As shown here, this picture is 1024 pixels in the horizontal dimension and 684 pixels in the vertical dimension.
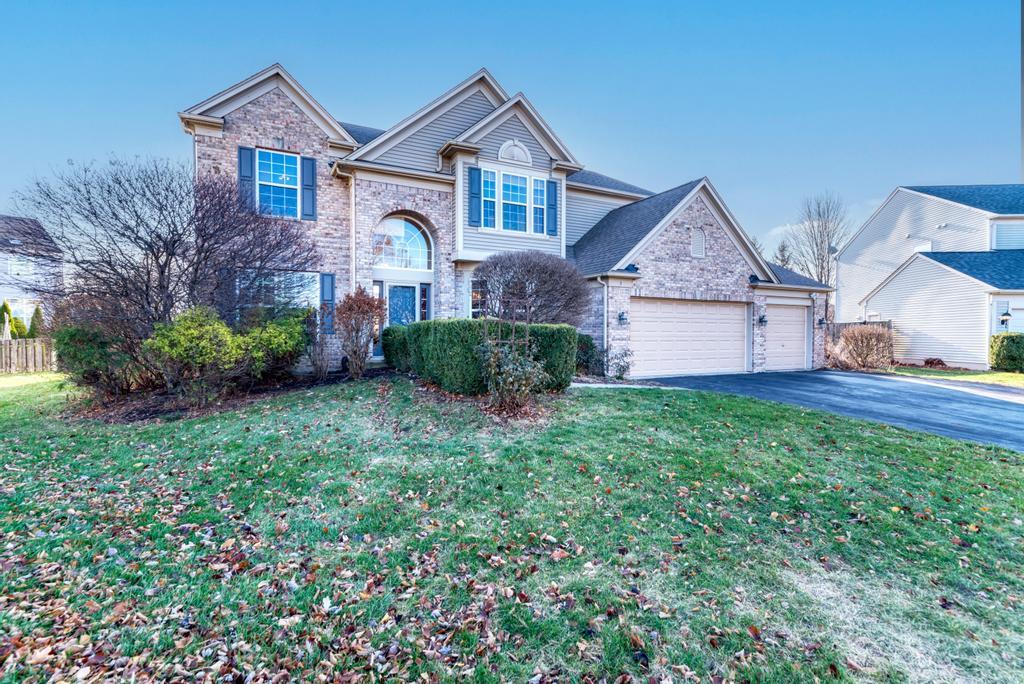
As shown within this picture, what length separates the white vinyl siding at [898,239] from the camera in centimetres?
2177

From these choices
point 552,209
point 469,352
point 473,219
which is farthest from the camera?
point 552,209

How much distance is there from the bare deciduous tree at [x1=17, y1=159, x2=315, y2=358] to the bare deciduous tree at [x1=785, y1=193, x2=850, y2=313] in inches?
1489

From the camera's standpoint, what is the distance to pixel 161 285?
330 inches

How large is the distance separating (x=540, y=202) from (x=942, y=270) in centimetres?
1847

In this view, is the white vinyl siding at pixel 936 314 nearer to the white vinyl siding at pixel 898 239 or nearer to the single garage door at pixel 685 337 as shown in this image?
the white vinyl siding at pixel 898 239

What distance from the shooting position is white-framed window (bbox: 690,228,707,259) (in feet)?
44.2

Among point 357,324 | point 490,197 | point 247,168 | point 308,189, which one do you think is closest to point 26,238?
point 247,168

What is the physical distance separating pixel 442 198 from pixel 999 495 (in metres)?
13.2

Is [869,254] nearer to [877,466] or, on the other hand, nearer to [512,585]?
[877,466]

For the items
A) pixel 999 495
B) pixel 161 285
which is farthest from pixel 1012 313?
pixel 161 285

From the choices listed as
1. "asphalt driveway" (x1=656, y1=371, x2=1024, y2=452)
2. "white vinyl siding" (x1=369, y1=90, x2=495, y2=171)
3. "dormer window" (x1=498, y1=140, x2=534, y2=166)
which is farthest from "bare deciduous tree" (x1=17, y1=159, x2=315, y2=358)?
"asphalt driveway" (x1=656, y1=371, x2=1024, y2=452)

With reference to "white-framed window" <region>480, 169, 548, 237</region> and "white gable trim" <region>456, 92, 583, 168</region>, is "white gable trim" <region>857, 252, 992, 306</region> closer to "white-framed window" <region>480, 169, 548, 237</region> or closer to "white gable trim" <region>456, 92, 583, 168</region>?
"white gable trim" <region>456, 92, 583, 168</region>

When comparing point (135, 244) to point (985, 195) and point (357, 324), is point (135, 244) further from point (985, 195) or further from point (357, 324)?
point (985, 195)

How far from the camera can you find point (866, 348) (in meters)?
16.4
